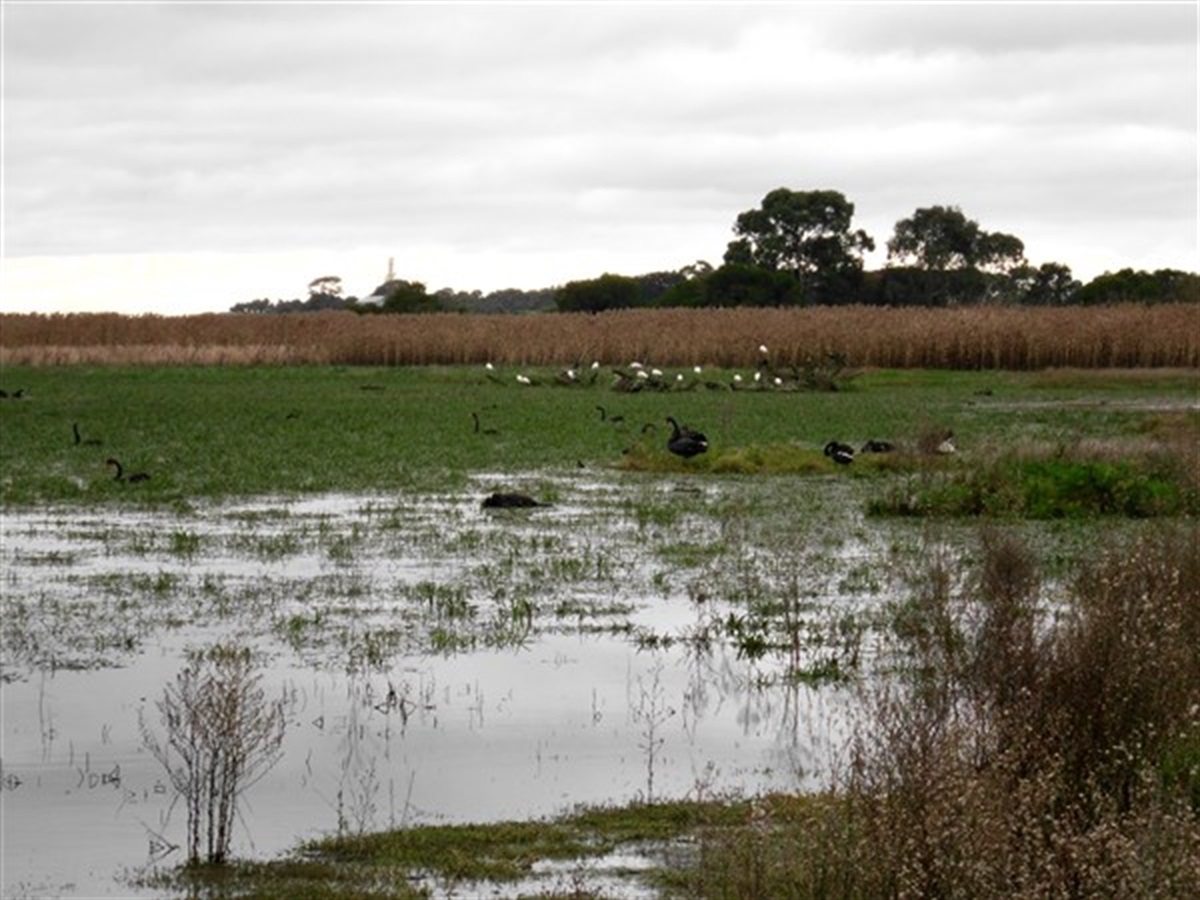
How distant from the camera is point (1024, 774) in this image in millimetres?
9141

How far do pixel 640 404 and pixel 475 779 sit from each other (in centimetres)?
3047

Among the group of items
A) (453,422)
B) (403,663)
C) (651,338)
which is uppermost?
(651,338)

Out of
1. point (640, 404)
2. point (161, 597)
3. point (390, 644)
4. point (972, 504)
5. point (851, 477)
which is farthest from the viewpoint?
point (640, 404)

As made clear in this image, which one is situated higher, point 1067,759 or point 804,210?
point 804,210

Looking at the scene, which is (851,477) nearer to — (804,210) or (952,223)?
(804,210)

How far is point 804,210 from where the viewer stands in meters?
100

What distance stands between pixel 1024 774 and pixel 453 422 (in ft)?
87.9


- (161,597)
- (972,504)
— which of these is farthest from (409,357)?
(161,597)

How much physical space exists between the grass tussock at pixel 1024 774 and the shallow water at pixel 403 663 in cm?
99

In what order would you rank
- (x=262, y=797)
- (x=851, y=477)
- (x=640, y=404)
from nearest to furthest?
(x=262, y=797), (x=851, y=477), (x=640, y=404)

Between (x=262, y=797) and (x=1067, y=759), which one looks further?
(x=262, y=797)

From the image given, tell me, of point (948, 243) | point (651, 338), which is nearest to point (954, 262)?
point (948, 243)

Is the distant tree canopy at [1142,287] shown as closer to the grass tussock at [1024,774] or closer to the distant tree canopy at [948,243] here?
the distant tree canopy at [948,243]

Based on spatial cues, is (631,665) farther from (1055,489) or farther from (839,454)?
(839,454)
